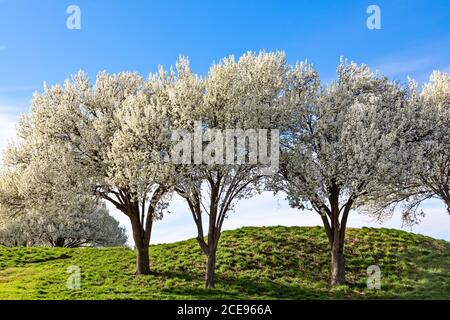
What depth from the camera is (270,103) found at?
34.9 metres

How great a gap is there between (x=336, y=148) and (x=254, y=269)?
40.0 ft

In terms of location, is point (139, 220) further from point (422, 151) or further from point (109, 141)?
point (422, 151)

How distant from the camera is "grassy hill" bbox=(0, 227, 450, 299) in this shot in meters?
34.2

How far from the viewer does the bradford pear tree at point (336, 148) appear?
33.6 m

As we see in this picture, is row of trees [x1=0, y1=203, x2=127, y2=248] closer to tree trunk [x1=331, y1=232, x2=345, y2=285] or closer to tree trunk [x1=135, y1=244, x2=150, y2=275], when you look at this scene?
tree trunk [x1=135, y1=244, x2=150, y2=275]

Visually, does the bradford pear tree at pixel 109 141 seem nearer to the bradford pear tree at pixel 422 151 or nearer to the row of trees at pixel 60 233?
the bradford pear tree at pixel 422 151

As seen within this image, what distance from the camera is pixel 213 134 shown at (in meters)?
32.1

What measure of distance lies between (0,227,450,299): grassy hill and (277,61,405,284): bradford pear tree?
4200 mm

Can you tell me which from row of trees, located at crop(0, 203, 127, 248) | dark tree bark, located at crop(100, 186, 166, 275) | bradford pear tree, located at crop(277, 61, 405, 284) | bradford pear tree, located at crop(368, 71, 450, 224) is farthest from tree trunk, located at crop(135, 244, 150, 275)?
row of trees, located at crop(0, 203, 127, 248)

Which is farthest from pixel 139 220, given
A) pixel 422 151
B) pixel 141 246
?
pixel 422 151

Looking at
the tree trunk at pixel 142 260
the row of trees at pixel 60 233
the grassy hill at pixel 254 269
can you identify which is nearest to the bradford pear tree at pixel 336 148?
the grassy hill at pixel 254 269

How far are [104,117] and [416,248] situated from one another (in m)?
29.7

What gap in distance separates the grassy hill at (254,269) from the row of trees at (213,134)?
2.39m
